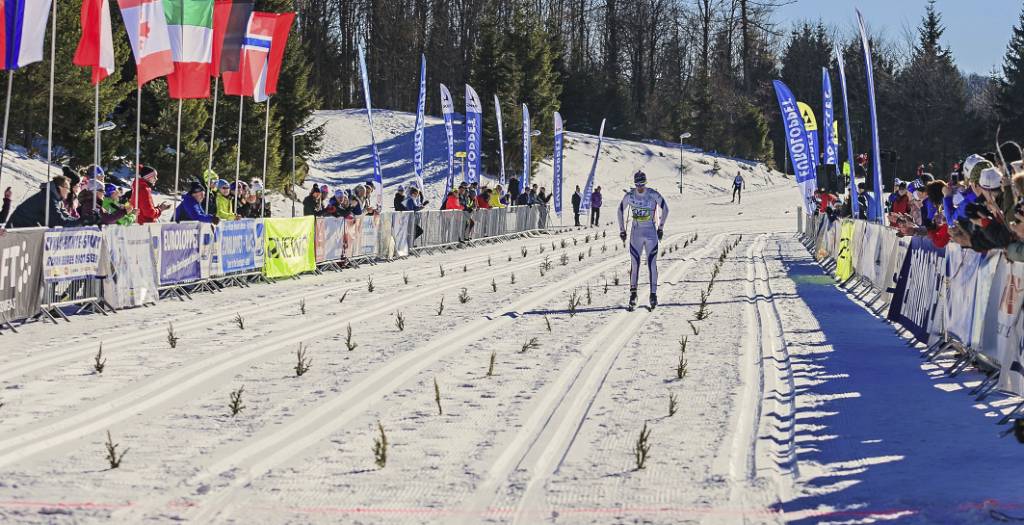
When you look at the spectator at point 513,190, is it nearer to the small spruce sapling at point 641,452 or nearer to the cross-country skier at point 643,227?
the cross-country skier at point 643,227

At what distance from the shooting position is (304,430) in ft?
26.2

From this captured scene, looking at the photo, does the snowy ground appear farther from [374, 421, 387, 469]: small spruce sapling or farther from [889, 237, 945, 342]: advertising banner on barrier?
[889, 237, 945, 342]: advertising banner on barrier

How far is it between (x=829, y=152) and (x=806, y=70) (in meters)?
75.8

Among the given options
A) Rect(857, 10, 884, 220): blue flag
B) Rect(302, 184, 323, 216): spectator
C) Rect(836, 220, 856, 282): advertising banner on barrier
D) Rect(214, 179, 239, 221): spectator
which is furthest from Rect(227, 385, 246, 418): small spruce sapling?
Rect(302, 184, 323, 216): spectator

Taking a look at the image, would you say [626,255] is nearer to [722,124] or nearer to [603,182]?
[603,182]

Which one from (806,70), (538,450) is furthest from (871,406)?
(806,70)

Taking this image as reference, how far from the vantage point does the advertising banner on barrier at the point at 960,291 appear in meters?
10.2

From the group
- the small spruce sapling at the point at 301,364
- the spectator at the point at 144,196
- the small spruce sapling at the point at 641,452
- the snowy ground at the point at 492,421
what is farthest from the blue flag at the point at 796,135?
the small spruce sapling at the point at 641,452

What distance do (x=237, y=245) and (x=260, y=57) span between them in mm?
5296

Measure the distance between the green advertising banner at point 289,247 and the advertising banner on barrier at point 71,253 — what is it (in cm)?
543

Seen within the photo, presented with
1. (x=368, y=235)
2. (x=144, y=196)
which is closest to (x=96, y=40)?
(x=144, y=196)

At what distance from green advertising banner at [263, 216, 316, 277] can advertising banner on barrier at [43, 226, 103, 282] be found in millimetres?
5429

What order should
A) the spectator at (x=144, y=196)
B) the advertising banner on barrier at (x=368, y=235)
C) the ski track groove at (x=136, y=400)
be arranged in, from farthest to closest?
the advertising banner on barrier at (x=368, y=235) < the spectator at (x=144, y=196) < the ski track groove at (x=136, y=400)

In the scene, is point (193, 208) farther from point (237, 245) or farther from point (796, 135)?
point (796, 135)
